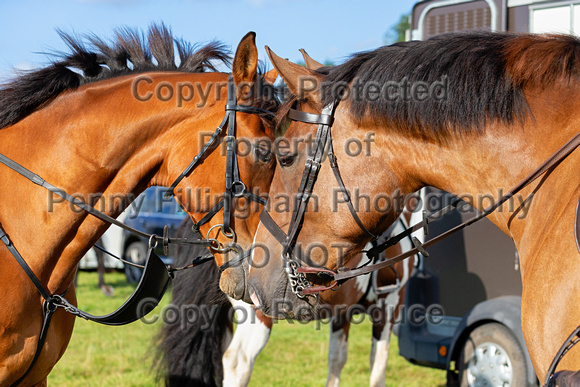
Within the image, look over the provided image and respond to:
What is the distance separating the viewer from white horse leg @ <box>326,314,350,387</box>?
4.70 m

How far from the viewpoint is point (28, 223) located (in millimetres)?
2504

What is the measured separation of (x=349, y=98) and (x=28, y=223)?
5.13 ft

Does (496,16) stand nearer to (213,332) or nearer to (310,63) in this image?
(310,63)

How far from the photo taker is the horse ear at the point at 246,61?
2619 mm

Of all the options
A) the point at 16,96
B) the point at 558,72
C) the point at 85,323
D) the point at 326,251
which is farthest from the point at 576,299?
the point at 85,323

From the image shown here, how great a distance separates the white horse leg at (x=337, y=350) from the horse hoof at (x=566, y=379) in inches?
123

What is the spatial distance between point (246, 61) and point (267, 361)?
14.6 feet

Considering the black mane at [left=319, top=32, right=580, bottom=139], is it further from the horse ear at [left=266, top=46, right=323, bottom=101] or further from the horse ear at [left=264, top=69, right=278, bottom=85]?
the horse ear at [left=264, top=69, right=278, bottom=85]

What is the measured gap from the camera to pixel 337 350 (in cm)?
479

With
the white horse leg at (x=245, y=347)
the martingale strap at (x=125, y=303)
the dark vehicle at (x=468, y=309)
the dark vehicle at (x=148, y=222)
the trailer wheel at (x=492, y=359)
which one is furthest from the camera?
the dark vehicle at (x=148, y=222)

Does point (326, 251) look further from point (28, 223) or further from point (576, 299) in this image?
point (28, 223)

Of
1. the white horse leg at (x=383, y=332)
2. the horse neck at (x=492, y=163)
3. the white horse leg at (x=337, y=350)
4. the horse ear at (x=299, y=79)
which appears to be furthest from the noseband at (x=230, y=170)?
the white horse leg at (x=383, y=332)

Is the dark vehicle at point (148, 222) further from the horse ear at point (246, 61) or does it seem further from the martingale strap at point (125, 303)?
the horse ear at point (246, 61)

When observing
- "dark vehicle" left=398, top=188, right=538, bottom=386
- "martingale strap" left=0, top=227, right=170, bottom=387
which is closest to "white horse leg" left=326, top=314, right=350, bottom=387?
"dark vehicle" left=398, top=188, right=538, bottom=386
